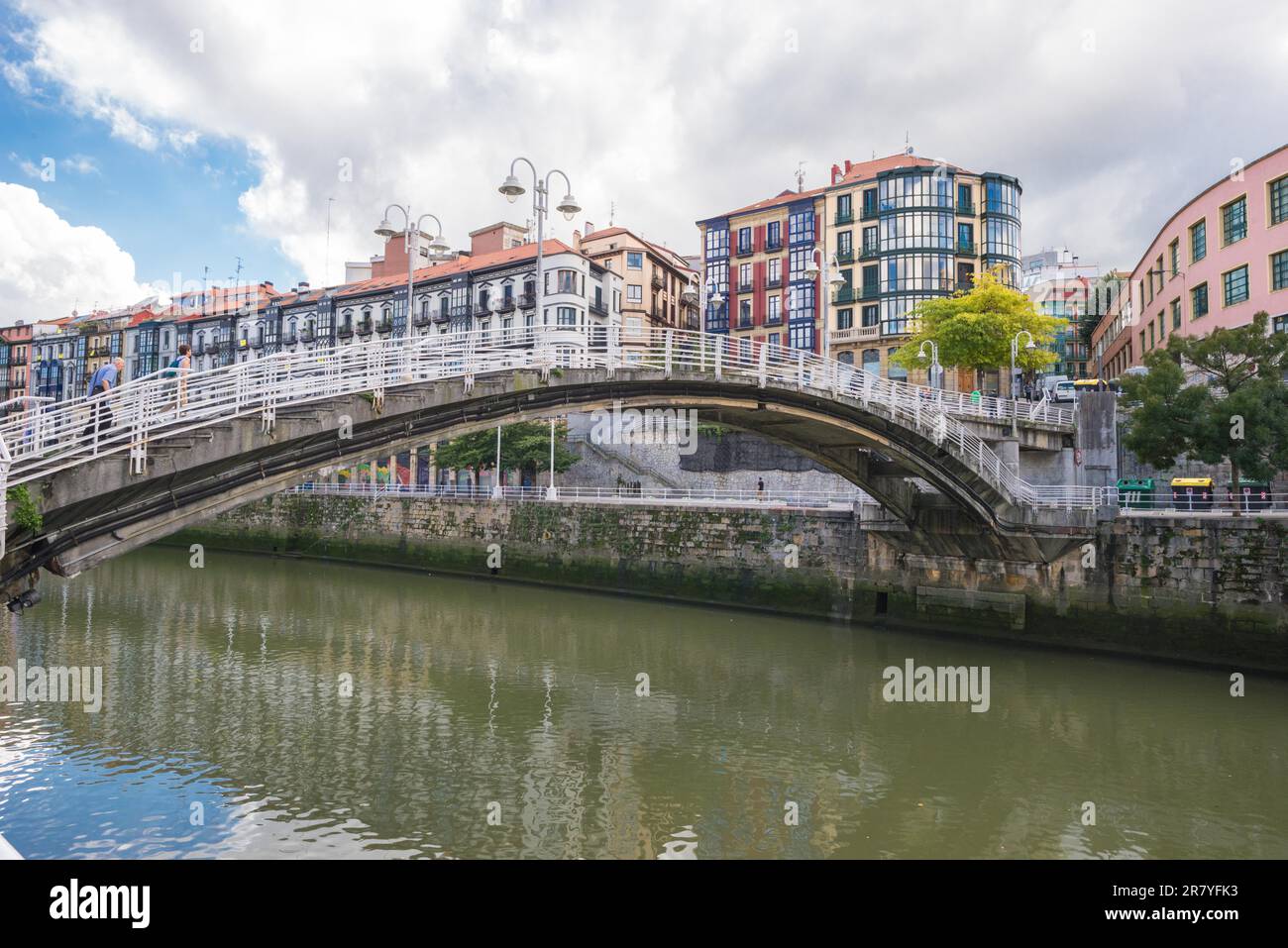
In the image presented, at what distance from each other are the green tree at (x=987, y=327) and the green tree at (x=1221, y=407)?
14899 mm

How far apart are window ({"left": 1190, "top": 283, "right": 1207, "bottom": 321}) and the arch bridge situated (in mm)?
16522

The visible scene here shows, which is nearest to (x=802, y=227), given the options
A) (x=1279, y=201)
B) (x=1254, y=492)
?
(x=1279, y=201)

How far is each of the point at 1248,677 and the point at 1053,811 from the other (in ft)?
36.0

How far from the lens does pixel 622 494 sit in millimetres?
40219

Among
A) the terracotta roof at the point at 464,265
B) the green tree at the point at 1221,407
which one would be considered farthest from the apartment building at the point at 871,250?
the green tree at the point at 1221,407

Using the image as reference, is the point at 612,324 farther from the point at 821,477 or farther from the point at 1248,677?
the point at 821,477

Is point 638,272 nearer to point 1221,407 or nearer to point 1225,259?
point 1225,259

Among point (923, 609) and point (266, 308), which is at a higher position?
point (266, 308)

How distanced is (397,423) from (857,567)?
1765 centimetres

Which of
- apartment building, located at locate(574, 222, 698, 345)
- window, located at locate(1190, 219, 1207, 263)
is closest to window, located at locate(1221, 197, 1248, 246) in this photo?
window, located at locate(1190, 219, 1207, 263)

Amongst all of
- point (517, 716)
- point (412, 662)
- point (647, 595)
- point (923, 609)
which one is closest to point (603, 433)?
point (647, 595)

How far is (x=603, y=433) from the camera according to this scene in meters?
48.2

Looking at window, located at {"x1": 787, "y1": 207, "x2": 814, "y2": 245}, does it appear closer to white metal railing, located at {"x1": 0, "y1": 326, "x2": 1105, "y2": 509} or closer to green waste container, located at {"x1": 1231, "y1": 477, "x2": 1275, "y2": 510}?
green waste container, located at {"x1": 1231, "y1": 477, "x2": 1275, "y2": 510}
